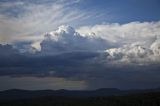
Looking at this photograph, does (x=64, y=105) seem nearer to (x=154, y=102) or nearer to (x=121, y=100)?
(x=121, y=100)

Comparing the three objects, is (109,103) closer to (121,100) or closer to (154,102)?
(121,100)

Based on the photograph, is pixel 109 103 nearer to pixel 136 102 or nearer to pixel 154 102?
pixel 136 102

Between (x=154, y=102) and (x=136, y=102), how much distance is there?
15.1 meters

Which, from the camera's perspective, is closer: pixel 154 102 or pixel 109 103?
pixel 154 102

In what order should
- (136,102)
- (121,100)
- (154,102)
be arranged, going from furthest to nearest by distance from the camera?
(121,100), (136,102), (154,102)

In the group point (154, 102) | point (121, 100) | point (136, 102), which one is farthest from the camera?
point (121, 100)

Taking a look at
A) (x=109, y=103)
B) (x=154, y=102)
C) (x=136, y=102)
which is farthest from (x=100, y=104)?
(x=154, y=102)

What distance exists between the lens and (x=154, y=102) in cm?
16188

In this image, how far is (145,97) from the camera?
592 ft

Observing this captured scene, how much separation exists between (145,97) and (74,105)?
4291 centimetres

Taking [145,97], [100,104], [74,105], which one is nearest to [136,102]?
[145,97]

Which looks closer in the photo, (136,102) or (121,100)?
(136,102)

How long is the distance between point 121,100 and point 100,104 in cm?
1412

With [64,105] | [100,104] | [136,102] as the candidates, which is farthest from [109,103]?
[64,105]
